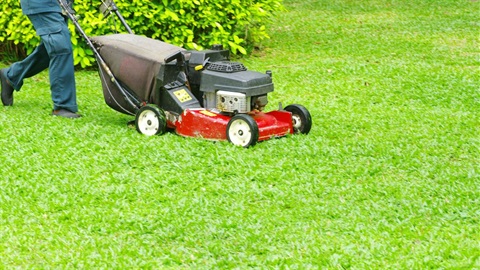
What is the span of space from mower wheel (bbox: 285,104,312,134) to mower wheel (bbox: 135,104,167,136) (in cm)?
94

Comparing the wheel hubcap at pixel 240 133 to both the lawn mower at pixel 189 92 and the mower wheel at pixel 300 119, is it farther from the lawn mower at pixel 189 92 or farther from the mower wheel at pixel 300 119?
the mower wheel at pixel 300 119

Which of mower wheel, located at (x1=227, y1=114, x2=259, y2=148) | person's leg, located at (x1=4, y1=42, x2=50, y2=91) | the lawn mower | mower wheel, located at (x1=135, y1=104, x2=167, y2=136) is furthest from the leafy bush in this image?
mower wheel, located at (x1=227, y1=114, x2=259, y2=148)

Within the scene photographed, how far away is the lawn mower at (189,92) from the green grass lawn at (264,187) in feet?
0.46

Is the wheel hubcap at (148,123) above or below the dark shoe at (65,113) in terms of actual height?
above

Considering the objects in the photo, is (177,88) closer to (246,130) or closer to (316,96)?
(246,130)

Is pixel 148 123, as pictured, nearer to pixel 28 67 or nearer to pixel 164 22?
pixel 28 67

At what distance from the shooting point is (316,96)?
8039 millimetres

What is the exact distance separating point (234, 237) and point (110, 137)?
2.13m

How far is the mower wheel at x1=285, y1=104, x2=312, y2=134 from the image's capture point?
635 centimetres

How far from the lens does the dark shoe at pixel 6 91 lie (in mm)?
7371

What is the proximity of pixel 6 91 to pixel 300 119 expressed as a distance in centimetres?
264

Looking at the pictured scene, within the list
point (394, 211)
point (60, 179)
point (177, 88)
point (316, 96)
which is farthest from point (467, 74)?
point (60, 179)

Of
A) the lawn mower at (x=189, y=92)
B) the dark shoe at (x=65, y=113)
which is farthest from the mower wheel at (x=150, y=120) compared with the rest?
the dark shoe at (x=65, y=113)

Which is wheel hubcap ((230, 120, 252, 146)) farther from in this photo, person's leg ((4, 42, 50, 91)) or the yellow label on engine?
person's leg ((4, 42, 50, 91))
